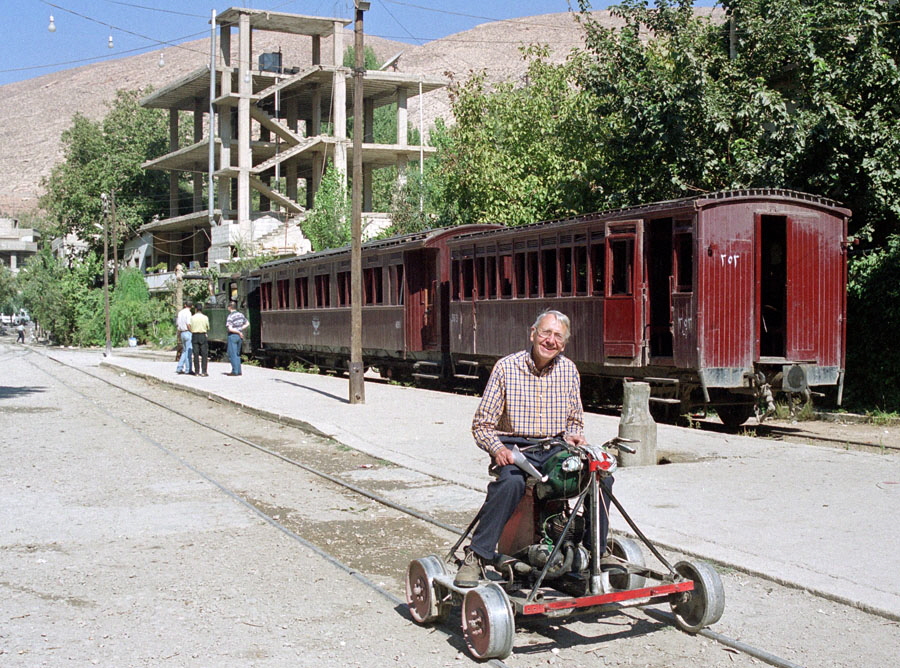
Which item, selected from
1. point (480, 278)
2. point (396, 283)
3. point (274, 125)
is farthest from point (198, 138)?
point (480, 278)

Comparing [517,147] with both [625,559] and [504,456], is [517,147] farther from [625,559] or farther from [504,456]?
[504,456]

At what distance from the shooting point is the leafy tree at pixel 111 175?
263 ft

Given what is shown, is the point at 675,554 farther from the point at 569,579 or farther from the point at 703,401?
the point at 703,401

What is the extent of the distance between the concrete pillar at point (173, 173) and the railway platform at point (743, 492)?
64.7m

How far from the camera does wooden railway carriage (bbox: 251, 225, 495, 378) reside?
23.5m

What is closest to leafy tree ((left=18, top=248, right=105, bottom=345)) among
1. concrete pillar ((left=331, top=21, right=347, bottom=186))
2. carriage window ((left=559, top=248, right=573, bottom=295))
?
concrete pillar ((left=331, top=21, right=347, bottom=186))

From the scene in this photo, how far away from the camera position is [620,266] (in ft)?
54.6

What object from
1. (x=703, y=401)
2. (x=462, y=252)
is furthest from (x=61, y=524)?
(x=462, y=252)

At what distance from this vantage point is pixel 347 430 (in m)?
15.3

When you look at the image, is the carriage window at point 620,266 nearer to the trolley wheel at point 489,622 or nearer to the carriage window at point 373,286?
the carriage window at point 373,286

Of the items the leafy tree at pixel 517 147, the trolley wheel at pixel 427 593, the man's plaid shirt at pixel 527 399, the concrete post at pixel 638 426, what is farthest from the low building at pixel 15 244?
the man's plaid shirt at pixel 527 399

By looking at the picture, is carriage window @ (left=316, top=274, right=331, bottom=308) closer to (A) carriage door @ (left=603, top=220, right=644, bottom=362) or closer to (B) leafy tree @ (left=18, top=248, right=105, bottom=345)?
(A) carriage door @ (left=603, top=220, right=644, bottom=362)

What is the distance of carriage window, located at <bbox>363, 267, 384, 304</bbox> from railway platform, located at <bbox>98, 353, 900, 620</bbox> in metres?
7.90

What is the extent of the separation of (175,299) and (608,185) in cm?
4321
